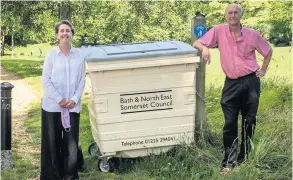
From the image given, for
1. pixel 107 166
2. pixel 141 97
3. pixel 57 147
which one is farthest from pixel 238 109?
pixel 57 147

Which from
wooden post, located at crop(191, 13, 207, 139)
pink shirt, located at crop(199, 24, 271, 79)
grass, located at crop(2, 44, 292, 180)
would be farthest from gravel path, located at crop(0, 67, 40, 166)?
pink shirt, located at crop(199, 24, 271, 79)

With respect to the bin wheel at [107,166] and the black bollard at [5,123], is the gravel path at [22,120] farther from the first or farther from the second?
the bin wheel at [107,166]

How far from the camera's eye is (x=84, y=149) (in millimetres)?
7414

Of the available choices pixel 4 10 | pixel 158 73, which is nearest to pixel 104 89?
pixel 158 73

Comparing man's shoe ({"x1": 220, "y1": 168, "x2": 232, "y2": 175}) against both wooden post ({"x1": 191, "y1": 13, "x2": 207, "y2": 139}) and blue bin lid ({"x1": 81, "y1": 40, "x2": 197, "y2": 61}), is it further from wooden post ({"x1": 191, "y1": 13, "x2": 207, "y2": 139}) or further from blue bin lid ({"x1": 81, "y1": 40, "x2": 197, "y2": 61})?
blue bin lid ({"x1": 81, "y1": 40, "x2": 197, "y2": 61})

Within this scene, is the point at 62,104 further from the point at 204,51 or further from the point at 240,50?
the point at 240,50

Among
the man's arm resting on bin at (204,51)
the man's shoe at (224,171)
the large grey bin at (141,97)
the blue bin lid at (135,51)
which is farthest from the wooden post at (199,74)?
the man's shoe at (224,171)

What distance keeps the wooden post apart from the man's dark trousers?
891 mm

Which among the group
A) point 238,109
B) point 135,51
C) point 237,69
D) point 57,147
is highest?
point 135,51

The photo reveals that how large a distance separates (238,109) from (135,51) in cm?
143

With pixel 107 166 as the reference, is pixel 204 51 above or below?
above

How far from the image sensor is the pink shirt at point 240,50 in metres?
5.44

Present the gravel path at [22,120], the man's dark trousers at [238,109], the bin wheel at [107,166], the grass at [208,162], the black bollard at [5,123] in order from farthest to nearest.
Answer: the gravel path at [22,120] → the black bollard at [5,123] → the bin wheel at [107,166] → the man's dark trousers at [238,109] → the grass at [208,162]

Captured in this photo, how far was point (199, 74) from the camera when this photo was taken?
22.1 feet
